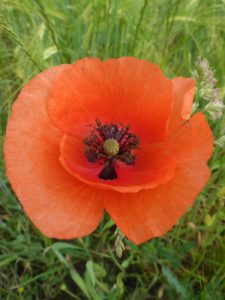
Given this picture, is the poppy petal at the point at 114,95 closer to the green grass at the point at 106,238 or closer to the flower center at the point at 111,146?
the flower center at the point at 111,146

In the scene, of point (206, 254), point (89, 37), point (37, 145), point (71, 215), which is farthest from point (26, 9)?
point (206, 254)

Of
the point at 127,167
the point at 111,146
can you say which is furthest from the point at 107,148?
the point at 127,167

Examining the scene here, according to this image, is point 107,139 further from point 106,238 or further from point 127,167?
point 106,238

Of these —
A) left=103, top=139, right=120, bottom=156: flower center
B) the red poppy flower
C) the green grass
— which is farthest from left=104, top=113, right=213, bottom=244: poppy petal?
the green grass

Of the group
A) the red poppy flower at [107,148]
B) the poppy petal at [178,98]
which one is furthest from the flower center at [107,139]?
the poppy petal at [178,98]

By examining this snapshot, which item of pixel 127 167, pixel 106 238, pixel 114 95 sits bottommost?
pixel 106 238

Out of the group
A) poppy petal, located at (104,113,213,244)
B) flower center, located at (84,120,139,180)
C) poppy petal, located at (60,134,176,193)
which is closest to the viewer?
poppy petal, located at (104,113,213,244)

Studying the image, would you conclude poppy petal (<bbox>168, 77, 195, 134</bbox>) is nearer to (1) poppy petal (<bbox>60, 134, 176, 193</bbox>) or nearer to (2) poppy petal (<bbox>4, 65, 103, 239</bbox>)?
(1) poppy petal (<bbox>60, 134, 176, 193</bbox>)

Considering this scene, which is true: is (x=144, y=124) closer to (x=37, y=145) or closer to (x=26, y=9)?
(x=37, y=145)
